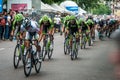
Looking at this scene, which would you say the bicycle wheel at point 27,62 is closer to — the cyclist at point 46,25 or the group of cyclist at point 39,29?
the group of cyclist at point 39,29

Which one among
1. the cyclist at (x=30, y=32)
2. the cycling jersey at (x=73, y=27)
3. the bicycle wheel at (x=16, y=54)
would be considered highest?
the cyclist at (x=30, y=32)

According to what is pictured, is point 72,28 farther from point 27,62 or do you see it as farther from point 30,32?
point 27,62

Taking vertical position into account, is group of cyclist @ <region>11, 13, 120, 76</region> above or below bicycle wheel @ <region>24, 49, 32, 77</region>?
above

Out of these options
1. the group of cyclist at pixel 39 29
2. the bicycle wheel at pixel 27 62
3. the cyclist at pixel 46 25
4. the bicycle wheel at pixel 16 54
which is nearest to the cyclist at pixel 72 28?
the group of cyclist at pixel 39 29

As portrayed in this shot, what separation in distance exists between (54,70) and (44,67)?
78 cm

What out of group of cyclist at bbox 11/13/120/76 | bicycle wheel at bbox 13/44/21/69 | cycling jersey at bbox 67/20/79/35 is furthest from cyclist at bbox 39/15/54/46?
bicycle wheel at bbox 13/44/21/69

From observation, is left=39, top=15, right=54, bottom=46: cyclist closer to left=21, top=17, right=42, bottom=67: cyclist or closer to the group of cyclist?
the group of cyclist

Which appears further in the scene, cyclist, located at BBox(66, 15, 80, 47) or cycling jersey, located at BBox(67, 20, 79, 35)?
cycling jersey, located at BBox(67, 20, 79, 35)

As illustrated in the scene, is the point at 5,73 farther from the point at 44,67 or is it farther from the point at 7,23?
the point at 7,23

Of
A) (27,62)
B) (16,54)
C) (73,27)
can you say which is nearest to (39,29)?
(16,54)

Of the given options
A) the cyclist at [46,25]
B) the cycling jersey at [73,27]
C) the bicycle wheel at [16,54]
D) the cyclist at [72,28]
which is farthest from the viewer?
the cycling jersey at [73,27]

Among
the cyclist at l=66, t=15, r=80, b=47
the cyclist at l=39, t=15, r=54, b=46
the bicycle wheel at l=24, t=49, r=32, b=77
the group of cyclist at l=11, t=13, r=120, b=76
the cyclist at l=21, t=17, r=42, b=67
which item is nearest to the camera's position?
the bicycle wheel at l=24, t=49, r=32, b=77

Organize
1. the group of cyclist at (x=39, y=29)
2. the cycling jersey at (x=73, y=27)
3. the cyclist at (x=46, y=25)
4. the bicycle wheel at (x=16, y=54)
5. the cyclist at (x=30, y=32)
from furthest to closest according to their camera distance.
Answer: the cycling jersey at (x=73, y=27) < the cyclist at (x=46, y=25) < the bicycle wheel at (x=16, y=54) < the group of cyclist at (x=39, y=29) < the cyclist at (x=30, y=32)

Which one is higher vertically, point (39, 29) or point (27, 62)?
point (39, 29)
